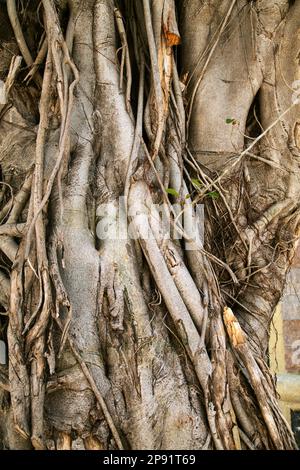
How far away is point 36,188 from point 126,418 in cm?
92

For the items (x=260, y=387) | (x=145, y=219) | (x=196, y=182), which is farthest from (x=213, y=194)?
(x=260, y=387)

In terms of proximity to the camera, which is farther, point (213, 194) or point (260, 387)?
point (213, 194)

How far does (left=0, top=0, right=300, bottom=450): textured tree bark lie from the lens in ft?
7.03

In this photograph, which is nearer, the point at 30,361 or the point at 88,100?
the point at 30,361

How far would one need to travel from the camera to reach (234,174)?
8.97 feet

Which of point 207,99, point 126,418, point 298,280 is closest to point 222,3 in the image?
point 207,99

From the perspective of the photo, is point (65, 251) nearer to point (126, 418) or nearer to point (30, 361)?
point (30, 361)

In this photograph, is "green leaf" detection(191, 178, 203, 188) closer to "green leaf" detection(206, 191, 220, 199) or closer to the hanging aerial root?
"green leaf" detection(206, 191, 220, 199)

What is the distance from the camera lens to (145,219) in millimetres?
2348

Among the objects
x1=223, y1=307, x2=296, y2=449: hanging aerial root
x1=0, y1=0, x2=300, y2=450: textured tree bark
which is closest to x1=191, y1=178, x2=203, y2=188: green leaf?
x1=0, y1=0, x2=300, y2=450: textured tree bark

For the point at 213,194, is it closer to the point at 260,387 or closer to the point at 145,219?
the point at 145,219

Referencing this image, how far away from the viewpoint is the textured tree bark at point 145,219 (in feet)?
7.03

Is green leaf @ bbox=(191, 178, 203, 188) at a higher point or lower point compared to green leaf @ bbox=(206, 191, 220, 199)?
higher
